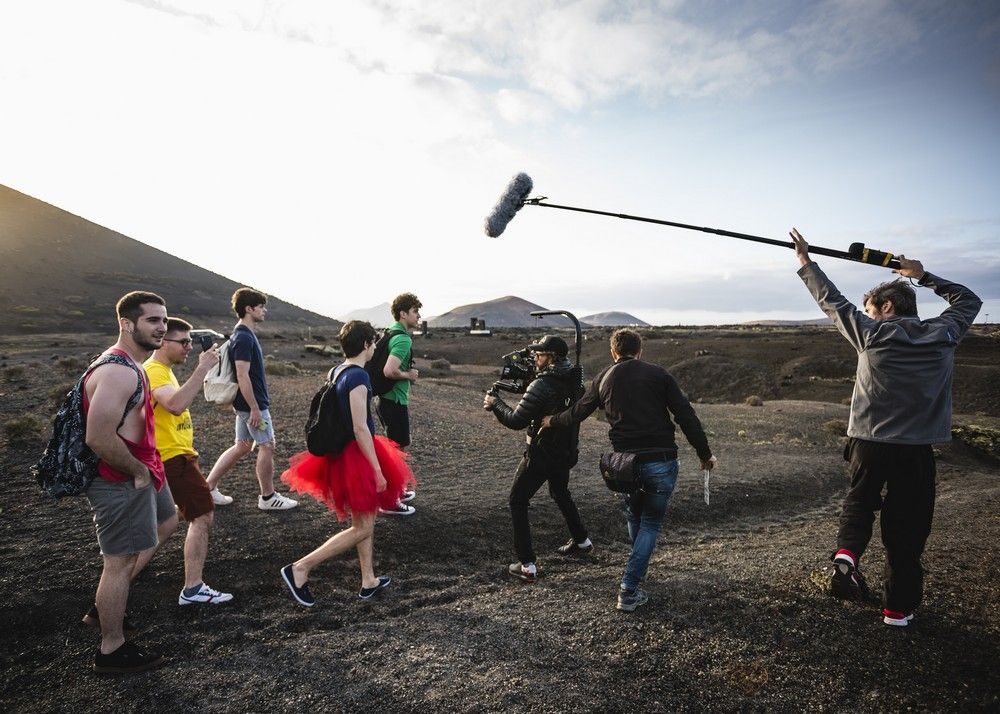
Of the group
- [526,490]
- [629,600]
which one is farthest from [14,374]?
[629,600]

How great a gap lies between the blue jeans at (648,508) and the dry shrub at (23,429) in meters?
10.2

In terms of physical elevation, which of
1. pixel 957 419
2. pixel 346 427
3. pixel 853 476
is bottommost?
pixel 957 419

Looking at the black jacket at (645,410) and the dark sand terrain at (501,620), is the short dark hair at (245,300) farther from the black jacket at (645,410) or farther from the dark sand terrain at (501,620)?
the black jacket at (645,410)

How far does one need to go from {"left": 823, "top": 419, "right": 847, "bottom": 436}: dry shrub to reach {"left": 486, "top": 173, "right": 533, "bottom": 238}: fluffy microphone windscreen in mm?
→ 12881

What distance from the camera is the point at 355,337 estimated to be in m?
4.17

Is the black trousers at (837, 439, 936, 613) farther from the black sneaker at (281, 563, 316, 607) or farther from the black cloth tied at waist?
the black sneaker at (281, 563, 316, 607)

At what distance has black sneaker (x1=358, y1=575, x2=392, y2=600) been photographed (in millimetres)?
4418

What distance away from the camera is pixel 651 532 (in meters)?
4.17

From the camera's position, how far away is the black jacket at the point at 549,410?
4.57 meters

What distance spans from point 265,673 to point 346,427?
168 cm

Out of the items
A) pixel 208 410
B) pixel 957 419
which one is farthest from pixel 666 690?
pixel 957 419

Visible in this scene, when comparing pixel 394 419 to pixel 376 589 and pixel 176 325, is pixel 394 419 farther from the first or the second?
pixel 176 325

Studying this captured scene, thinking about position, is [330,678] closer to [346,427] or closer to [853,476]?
[346,427]

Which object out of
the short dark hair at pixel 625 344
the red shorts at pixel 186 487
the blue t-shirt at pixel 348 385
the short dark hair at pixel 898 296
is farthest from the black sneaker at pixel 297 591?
the short dark hair at pixel 898 296
